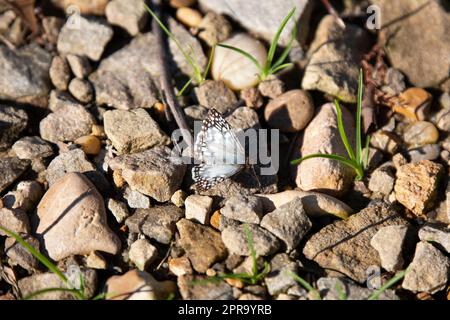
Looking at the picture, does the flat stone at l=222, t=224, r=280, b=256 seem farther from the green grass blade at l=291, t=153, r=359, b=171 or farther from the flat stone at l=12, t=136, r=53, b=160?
the flat stone at l=12, t=136, r=53, b=160

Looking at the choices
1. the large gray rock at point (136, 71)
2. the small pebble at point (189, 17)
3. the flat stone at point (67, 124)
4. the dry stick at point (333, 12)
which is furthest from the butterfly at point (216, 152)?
the dry stick at point (333, 12)

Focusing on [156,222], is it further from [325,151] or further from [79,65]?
[79,65]

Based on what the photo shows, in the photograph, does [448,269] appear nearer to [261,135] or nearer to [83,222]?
[261,135]

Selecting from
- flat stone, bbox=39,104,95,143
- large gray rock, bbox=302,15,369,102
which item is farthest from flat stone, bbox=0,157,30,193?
large gray rock, bbox=302,15,369,102

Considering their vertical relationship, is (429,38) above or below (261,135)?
above

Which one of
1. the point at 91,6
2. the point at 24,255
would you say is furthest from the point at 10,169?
the point at 91,6

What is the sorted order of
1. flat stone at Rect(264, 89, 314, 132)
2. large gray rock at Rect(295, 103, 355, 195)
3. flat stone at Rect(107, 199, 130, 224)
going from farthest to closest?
1. flat stone at Rect(264, 89, 314, 132)
2. large gray rock at Rect(295, 103, 355, 195)
3. flat stone at Rect(107, 199, 130, 224)
